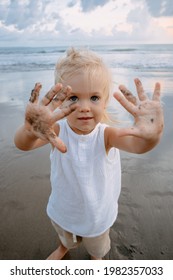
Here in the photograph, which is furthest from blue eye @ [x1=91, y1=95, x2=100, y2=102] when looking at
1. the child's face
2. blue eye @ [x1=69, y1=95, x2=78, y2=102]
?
blue eye @ [x1=69, y1=95, x2=78, y2=102]

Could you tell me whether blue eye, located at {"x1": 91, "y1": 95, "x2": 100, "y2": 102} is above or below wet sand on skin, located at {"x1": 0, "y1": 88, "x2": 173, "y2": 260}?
above

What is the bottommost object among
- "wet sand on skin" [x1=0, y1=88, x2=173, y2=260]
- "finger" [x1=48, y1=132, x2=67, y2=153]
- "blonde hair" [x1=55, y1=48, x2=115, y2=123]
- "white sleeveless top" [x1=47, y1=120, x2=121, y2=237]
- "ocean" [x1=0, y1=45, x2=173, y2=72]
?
"wet sand on skin" [x1=0, y1=88, x2=173, y2=260]

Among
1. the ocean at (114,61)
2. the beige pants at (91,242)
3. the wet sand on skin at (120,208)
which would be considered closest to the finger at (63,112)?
the beige pants at (91,242)

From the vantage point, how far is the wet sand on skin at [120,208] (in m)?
2.23

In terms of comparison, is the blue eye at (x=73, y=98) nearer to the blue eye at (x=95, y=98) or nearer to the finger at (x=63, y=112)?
the blue eye at (x=95, y=98)

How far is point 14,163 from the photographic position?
3.38m

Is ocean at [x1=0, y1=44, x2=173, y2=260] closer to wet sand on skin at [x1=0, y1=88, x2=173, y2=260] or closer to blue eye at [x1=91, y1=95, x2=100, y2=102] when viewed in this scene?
wet sand on skin at [x1=0, y1=88, x2=173, y2=260]

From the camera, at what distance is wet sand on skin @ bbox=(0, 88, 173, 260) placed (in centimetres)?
223

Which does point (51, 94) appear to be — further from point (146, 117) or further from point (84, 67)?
point (146, 117)

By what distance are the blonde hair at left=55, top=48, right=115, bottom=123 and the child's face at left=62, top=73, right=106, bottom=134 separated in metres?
0.03

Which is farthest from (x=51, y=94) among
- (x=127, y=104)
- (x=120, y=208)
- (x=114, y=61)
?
(x=114, y=61)

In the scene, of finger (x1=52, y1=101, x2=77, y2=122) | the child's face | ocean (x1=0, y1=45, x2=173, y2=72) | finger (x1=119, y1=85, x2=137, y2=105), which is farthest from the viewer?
ocean (x1=0, y1=45, x2=173, y2=72)

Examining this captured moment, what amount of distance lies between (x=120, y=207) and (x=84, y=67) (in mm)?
1533
